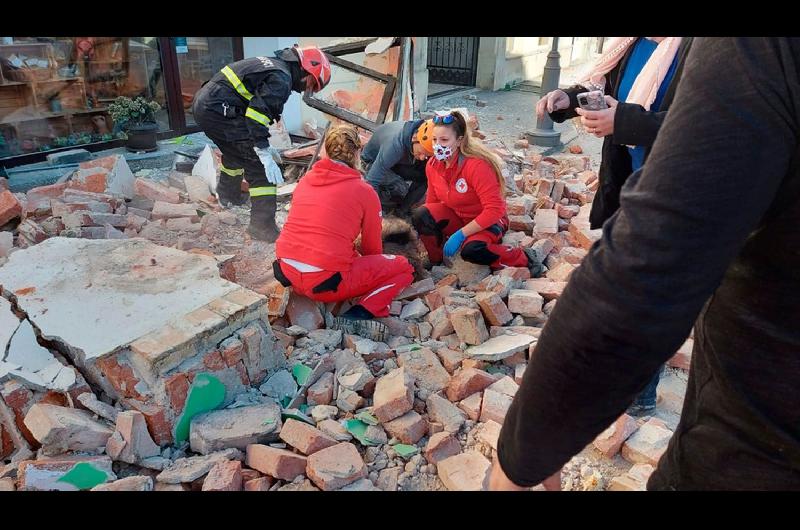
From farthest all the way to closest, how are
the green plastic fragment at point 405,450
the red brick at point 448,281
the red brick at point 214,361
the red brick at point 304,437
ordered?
the red brick at point 448,281 → the red brick at point 214,361 → the green plastic fragment at point 405,450 → the red brick at point 304,437

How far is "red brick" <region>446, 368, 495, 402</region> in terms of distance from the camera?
2955 millimetres

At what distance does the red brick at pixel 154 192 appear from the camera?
5.48 meters

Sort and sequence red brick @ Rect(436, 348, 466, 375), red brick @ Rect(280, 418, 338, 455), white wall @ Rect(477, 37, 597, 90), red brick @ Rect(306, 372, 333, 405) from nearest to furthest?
red brick @ Rect(280, 418, 338, 455) → red brick @ Rect(306, 372, 333, 405) → red brick @ Rect(436, 348, 466, 375) → white wall @ Rect(477, 37, 597, 90)

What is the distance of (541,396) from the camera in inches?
33.9

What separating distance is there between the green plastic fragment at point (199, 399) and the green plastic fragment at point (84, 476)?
1.20 feet

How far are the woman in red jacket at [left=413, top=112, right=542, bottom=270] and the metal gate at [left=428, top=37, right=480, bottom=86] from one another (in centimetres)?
1010

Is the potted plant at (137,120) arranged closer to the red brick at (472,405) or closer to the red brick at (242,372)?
the red brick at (242,372)

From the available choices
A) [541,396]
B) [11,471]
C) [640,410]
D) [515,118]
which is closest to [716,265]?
[541,396]

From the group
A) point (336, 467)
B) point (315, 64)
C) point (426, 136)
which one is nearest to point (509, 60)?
point (315, 64)

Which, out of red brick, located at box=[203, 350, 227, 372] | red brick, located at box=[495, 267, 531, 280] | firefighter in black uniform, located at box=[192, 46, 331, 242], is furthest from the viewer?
firefighter in black uniform, located at box=[192, 46, 331, 242]

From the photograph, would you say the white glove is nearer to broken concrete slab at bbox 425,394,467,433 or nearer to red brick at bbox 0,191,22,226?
red brick at bbox 0,191,22,226

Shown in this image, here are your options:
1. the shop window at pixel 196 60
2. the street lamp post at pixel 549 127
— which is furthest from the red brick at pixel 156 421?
the street lamp post at pixel 549 127

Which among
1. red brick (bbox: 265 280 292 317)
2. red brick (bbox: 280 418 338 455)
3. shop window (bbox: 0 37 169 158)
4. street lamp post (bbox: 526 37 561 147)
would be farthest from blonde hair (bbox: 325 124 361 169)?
street lamp post (bbox: 526 37 561 147)

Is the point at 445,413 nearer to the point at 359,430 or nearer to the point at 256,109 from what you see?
the point at 359,430
